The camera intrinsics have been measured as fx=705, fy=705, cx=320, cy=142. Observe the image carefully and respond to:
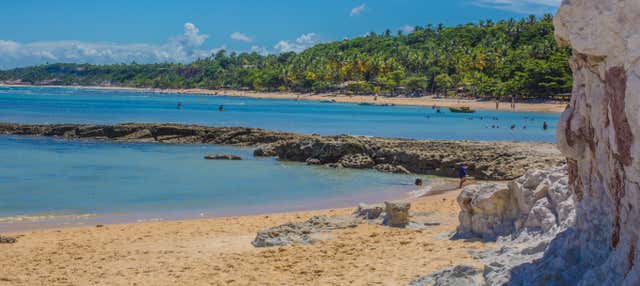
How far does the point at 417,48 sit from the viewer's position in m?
172

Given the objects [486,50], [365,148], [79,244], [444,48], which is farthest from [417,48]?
[79,244]

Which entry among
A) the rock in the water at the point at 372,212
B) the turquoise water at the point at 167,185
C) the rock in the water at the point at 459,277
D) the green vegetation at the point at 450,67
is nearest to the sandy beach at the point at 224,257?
the rock in the water at the point at 459,277

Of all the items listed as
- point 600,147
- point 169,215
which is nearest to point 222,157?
point 169,215

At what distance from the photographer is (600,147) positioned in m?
6.61

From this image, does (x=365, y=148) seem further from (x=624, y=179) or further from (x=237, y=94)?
(x=237, y=94)

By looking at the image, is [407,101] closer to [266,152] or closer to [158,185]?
[266,152]

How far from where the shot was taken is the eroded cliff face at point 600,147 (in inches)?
227

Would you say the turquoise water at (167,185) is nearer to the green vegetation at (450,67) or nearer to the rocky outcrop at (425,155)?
the rocky outcrop at (425,155)

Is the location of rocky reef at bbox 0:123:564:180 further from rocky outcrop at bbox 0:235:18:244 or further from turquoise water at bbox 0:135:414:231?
rocky outcrop at bbox 0:235:18:244

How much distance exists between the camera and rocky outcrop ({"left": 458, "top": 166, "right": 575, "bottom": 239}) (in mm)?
8758

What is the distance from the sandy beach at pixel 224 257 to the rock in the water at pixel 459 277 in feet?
1.74

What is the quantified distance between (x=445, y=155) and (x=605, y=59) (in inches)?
876

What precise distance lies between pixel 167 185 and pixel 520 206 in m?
16.8

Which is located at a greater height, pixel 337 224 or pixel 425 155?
pixel 337 224
